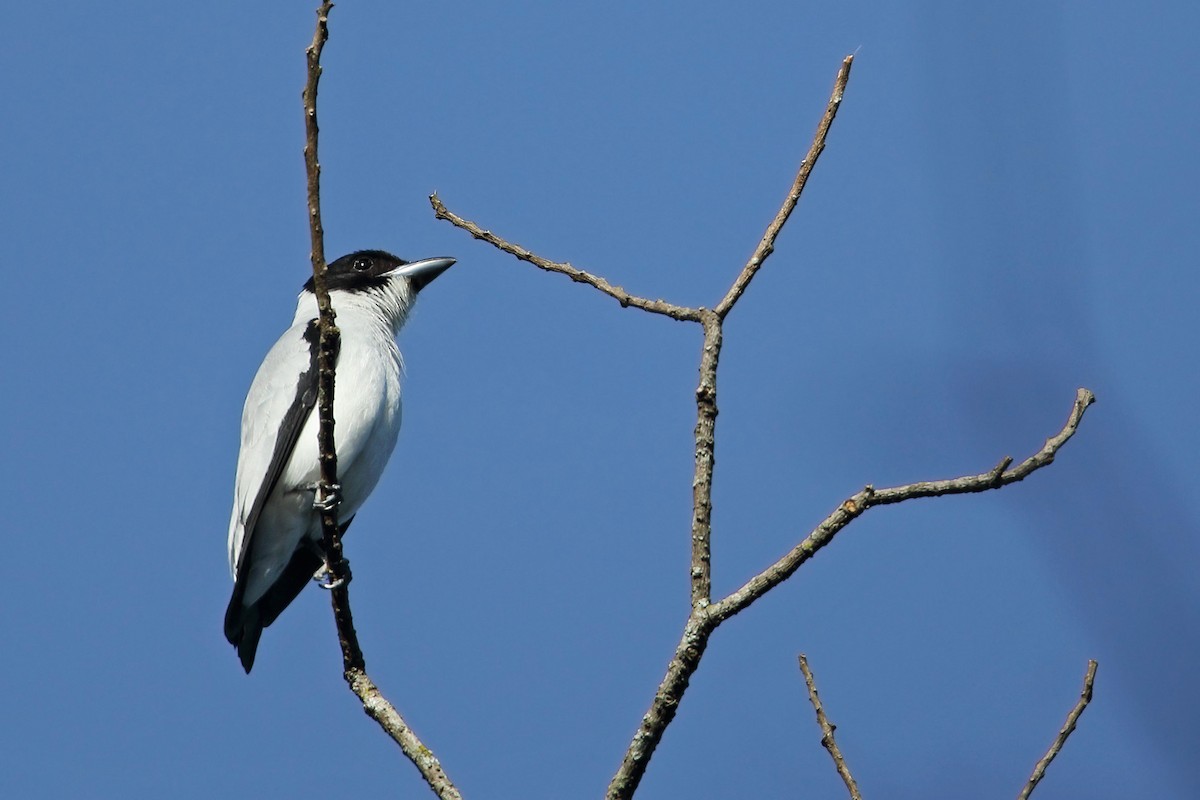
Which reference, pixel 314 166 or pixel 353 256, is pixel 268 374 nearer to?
pixel 353 256

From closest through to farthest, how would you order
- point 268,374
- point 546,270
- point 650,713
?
1. point 650,713
2. point 546,270
3. point 268,374

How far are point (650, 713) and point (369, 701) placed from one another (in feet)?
4.15

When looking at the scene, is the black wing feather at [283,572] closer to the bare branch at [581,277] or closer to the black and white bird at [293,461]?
the black and white bird at [293,461]

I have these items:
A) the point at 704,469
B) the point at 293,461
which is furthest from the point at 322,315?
the point at 293,461

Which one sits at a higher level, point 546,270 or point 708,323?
point 546,270

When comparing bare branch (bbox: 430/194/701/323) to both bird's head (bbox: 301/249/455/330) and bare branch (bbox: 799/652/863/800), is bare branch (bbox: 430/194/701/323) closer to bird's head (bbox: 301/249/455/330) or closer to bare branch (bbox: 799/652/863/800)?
bare branch (bbox: 799/652/863/800)

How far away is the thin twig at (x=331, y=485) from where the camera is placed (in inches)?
130

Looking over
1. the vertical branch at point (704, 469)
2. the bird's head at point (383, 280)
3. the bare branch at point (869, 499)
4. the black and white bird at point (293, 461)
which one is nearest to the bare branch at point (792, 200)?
the vertical branch at point (704, 469)

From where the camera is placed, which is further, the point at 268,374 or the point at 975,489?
the point at 268,374

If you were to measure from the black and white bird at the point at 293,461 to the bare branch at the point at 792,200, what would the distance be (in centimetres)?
300

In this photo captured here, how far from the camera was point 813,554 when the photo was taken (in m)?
3.06

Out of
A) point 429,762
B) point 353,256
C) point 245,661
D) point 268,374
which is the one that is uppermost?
point 353,256

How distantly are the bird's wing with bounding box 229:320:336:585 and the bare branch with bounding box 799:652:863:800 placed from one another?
3.37 m

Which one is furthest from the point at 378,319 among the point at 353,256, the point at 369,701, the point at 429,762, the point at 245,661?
the point at 429,762
